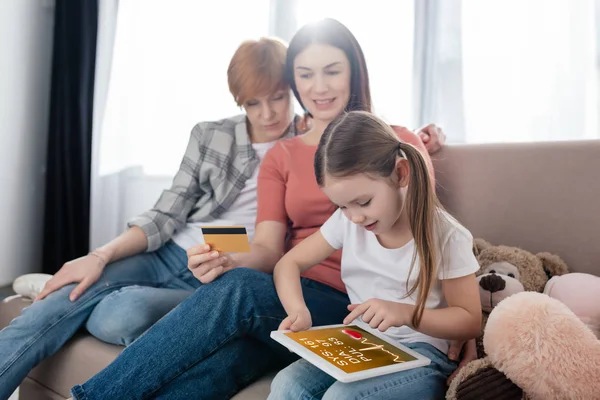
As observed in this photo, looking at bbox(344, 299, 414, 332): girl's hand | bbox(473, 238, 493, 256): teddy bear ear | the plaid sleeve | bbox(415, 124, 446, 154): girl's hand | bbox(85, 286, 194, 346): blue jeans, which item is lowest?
bbox(85, 286, 194, 346): blue jeans

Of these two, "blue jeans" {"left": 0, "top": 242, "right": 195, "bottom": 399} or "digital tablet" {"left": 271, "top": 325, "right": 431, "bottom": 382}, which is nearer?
"digital tablet" {"left": 271, "top": 325, "right": 431, "bottom": 382}

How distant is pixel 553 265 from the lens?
1218mm

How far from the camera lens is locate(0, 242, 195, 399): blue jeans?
126cm

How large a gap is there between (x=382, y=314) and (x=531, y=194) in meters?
0.62

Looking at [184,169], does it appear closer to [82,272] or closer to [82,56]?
[82,272]

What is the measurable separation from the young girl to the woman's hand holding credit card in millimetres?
128

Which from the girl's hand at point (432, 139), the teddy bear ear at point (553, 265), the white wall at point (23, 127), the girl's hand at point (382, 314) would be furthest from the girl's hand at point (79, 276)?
the white wall at point (23, 127)

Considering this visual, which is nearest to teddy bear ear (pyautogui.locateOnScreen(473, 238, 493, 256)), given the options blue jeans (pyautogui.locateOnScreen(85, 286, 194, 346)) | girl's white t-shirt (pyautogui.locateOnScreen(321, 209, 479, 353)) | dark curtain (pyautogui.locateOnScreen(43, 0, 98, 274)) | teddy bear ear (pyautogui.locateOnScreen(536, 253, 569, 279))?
teddy bear ear (pyautogui.locateOnScreen(536, 253, 569, 279))

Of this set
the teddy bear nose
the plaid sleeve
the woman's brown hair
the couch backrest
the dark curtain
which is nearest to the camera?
the teddy bear nose

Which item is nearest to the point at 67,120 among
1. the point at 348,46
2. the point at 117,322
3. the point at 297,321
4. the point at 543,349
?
the point at 117,322

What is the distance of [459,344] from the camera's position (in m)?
1.05

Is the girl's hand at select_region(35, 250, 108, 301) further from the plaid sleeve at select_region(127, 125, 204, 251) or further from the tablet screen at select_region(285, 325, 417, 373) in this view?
the tablet screen at select_region(285, 325, 417, 373)

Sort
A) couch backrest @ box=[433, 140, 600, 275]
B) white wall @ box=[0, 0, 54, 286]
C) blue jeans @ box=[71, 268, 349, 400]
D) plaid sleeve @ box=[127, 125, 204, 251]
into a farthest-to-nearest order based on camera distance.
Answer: white wall @ box=[0, 0, 54, 286] < plaid sleeve @ box=[127, 125, 204, 251] < couch backrest @ box=[433, 140, 600, 275] < blue jeans @ box=[71, 268, 349, 400]

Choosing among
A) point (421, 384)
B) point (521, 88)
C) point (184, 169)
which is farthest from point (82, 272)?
point (521, 88)
